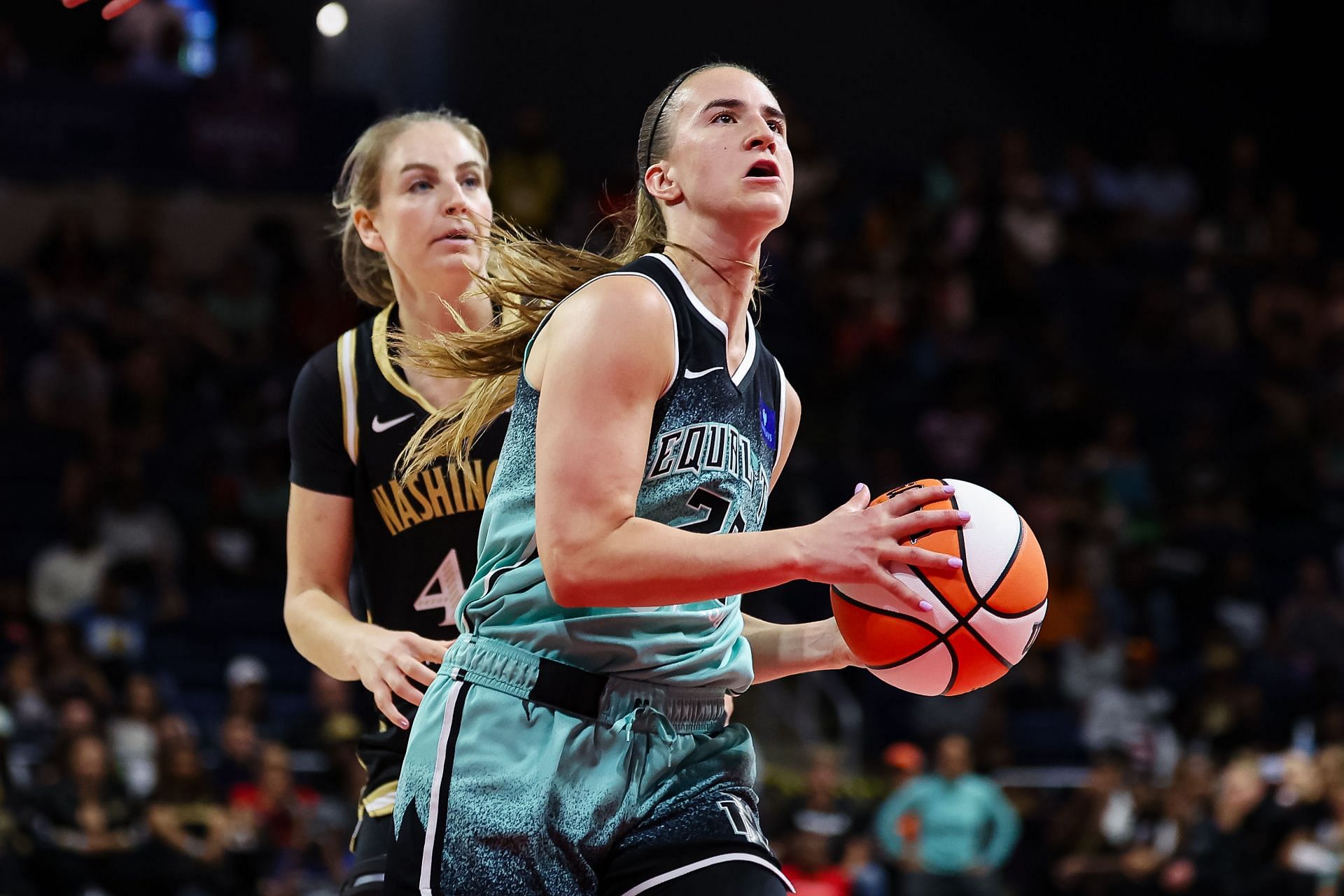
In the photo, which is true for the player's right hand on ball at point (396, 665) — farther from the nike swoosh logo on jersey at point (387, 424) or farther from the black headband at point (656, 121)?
the black headband at point (656, 121)

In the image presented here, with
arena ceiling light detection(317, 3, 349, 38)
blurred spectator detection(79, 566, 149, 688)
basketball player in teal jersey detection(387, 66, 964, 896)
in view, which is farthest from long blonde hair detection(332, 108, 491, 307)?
arena ceiling light detection(317, 3, 349, 38)

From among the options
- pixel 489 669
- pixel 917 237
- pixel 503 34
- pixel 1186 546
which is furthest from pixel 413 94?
pixel 489 669

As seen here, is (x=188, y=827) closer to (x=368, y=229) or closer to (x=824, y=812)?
(x=824, y=812)

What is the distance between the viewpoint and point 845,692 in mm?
12250

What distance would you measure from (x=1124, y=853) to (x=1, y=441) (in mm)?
8035

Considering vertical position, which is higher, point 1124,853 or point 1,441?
point 1,441

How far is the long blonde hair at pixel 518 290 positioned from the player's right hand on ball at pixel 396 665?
0.36 meters

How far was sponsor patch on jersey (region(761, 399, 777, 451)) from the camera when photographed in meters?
3.16

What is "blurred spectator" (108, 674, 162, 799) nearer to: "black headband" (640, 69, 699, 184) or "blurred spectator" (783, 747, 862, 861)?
"blurred spectator" (783, 747, 862, 861)

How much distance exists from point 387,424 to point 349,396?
12 centimetres

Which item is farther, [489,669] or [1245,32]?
[1245,32]

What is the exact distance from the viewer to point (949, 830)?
34.4ft

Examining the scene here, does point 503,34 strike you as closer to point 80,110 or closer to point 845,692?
point 80,110

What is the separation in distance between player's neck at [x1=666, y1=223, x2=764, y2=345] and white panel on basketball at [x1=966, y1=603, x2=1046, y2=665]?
0.66m
